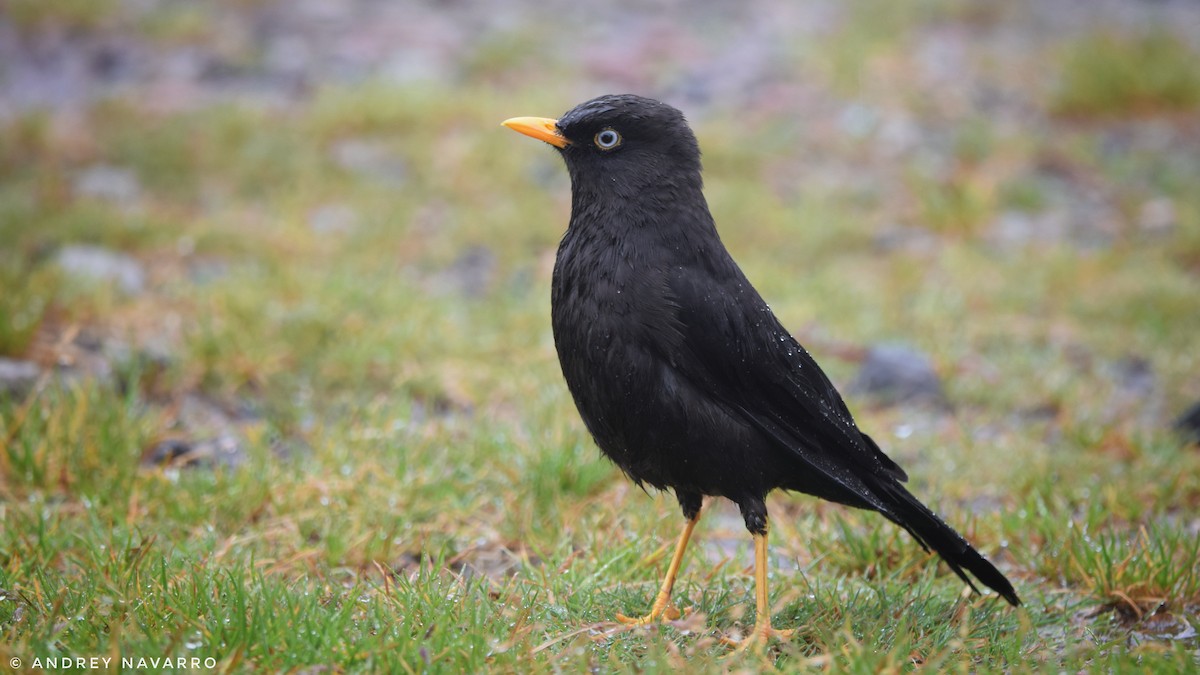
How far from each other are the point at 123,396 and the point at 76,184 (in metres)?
3.65

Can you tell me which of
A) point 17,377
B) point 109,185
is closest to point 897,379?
point 17,377

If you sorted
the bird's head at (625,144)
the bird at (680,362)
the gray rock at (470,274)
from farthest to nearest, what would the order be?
the gray rock at (470,274)
the bird's head at (625,144)
the bird at (680,362)

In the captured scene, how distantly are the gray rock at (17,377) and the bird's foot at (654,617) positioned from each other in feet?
10.4

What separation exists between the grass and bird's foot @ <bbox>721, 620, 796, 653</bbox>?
0.05 meters

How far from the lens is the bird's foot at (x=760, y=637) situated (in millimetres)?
3180

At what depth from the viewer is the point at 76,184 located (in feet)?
26.8

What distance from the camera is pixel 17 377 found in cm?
516

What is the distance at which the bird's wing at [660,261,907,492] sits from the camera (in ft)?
11.4

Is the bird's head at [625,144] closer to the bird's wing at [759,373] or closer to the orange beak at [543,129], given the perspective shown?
the orange beak at [543,129]

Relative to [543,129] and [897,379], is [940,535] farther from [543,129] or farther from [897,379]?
[897,379]

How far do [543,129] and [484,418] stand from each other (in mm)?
1955

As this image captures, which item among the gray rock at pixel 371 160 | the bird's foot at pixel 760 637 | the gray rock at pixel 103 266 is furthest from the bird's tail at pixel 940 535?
the gray rock at pixel 371 160

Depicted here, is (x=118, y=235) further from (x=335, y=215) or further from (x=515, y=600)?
(x=515, y=600)

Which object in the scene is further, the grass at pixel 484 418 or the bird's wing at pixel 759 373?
the bird's wing at pixel 759 373
